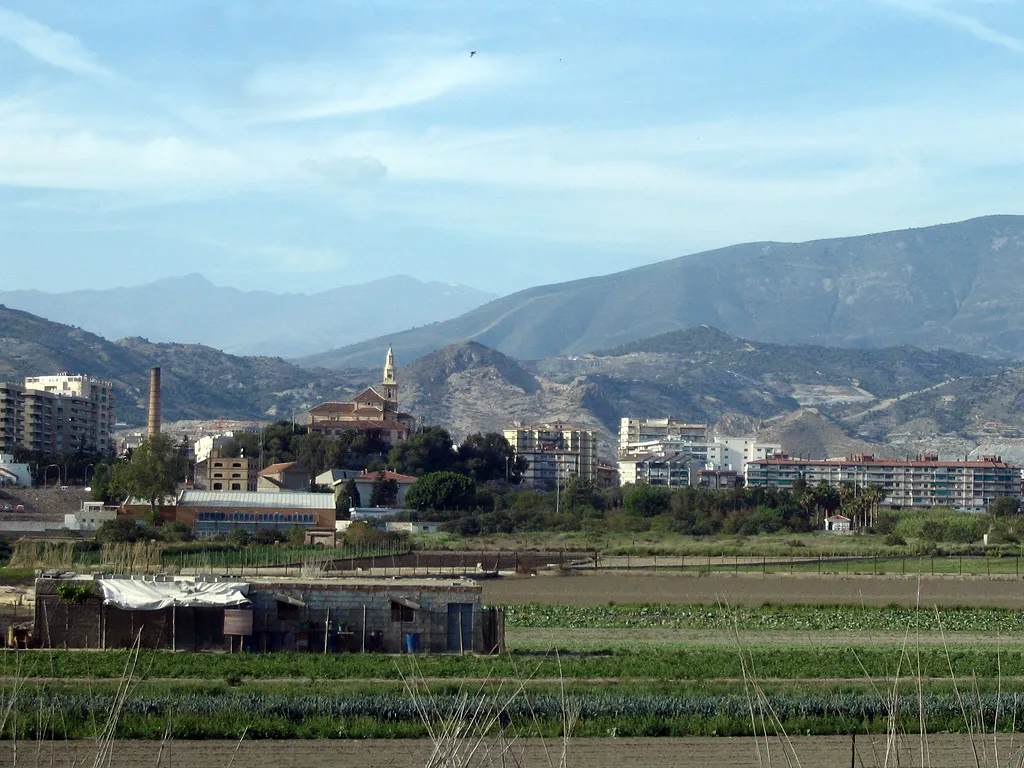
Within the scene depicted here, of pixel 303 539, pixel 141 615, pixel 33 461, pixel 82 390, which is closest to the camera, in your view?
pixel 141 615

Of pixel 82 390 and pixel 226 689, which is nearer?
pixel 226 689

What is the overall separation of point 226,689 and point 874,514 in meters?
76.3

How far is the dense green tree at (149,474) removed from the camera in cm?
8338

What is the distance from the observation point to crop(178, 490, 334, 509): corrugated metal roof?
78.9m

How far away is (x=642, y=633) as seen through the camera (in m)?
35.3

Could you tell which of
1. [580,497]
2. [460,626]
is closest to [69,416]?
[580,497]

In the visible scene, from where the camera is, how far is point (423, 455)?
110 meters

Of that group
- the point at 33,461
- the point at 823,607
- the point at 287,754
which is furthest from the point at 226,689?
the point at 33,461

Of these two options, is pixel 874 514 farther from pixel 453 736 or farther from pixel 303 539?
pixel 453 736

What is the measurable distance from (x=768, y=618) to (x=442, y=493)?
174ft

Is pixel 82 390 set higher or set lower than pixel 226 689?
higher

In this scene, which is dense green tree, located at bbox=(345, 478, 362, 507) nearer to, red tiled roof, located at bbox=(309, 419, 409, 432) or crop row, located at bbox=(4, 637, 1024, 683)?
red tiled roof, located at bbox=(309, 419, 409, 432)

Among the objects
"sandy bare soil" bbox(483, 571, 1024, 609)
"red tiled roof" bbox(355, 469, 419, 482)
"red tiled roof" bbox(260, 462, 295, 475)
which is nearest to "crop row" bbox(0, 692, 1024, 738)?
"sandy bare soil" bbox(483, 571, 1024, 609)

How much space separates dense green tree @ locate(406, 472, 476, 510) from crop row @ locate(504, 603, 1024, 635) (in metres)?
47.4
